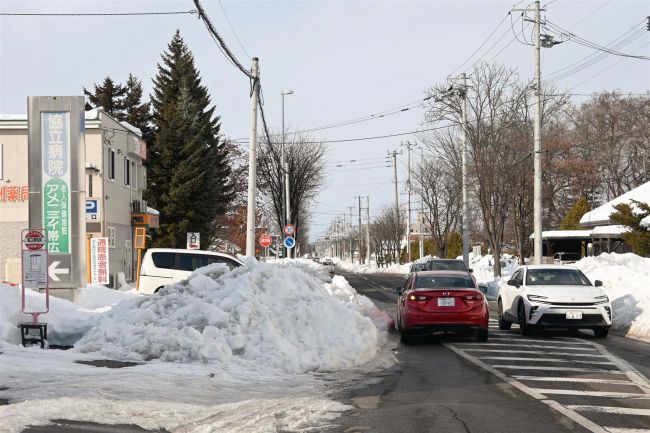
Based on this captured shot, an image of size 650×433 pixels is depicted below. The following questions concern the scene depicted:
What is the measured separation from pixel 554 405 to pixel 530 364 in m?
4.02

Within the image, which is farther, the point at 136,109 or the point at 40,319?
the point at 136,109

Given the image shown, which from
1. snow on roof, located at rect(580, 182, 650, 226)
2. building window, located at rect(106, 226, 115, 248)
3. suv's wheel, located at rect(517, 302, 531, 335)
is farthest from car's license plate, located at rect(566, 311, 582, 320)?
building window, located at rect(106, 226, 115, 248)

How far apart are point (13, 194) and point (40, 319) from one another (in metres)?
24.2

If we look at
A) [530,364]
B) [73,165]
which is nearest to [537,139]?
[73,165]

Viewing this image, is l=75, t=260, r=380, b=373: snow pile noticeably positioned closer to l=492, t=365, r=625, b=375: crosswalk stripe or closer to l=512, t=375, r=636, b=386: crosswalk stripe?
l=492, t=365, r=625, b=375: crosswalk stripe

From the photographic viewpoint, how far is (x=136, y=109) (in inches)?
2844

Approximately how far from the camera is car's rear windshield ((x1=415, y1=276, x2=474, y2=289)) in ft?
56.6

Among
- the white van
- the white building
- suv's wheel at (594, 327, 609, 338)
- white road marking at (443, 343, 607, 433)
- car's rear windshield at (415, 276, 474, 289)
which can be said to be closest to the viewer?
white road marking at (443, 343, 607, 433)

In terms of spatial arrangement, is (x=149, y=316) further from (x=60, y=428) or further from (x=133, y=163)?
(x=133, y=163)

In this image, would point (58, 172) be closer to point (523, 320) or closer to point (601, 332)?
point (523, 320)

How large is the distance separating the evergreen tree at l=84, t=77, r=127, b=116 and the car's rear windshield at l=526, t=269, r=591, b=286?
60.8 metres

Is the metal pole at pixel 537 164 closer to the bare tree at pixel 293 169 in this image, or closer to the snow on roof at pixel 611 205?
the snow on roof at pixel 611 205

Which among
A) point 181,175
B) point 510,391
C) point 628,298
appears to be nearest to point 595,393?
point 510,391

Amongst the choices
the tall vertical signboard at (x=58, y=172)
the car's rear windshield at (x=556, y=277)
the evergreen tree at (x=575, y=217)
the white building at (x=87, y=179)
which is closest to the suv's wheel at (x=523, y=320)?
the car's rear windshield at (x=556, y=277)
